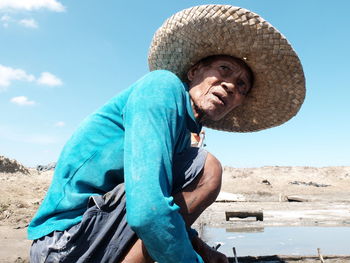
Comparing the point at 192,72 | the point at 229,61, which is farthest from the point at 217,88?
the point at 192,72

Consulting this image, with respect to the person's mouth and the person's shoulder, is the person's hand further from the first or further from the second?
the person's shoulder

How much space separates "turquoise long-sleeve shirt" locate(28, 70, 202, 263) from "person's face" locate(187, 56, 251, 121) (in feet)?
0.62

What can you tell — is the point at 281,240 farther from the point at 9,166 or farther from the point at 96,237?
the point at 9,166

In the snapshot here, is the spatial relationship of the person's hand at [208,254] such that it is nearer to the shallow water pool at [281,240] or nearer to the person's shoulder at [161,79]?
the person's shoulder at [161,79]

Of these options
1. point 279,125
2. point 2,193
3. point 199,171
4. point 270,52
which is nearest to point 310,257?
point 279,125

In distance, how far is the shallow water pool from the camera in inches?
156

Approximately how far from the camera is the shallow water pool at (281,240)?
3971 millimetres

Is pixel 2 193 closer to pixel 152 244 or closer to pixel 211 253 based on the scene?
pixel 211 253

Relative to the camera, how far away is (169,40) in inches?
92.5

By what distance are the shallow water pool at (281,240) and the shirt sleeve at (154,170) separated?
8.99 ft

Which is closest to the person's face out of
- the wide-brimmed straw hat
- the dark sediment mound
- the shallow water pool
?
the wide-brimmed straw hat

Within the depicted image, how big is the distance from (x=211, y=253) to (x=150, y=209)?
94cm

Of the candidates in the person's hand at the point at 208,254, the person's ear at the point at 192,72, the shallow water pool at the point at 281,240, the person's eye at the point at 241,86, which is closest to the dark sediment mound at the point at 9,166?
the shallow water pool at the point at 281,240

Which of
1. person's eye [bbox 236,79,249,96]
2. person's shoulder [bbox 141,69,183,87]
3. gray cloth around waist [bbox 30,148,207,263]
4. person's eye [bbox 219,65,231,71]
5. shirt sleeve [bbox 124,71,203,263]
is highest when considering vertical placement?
person's eye [bbox 219,65,231,71]
